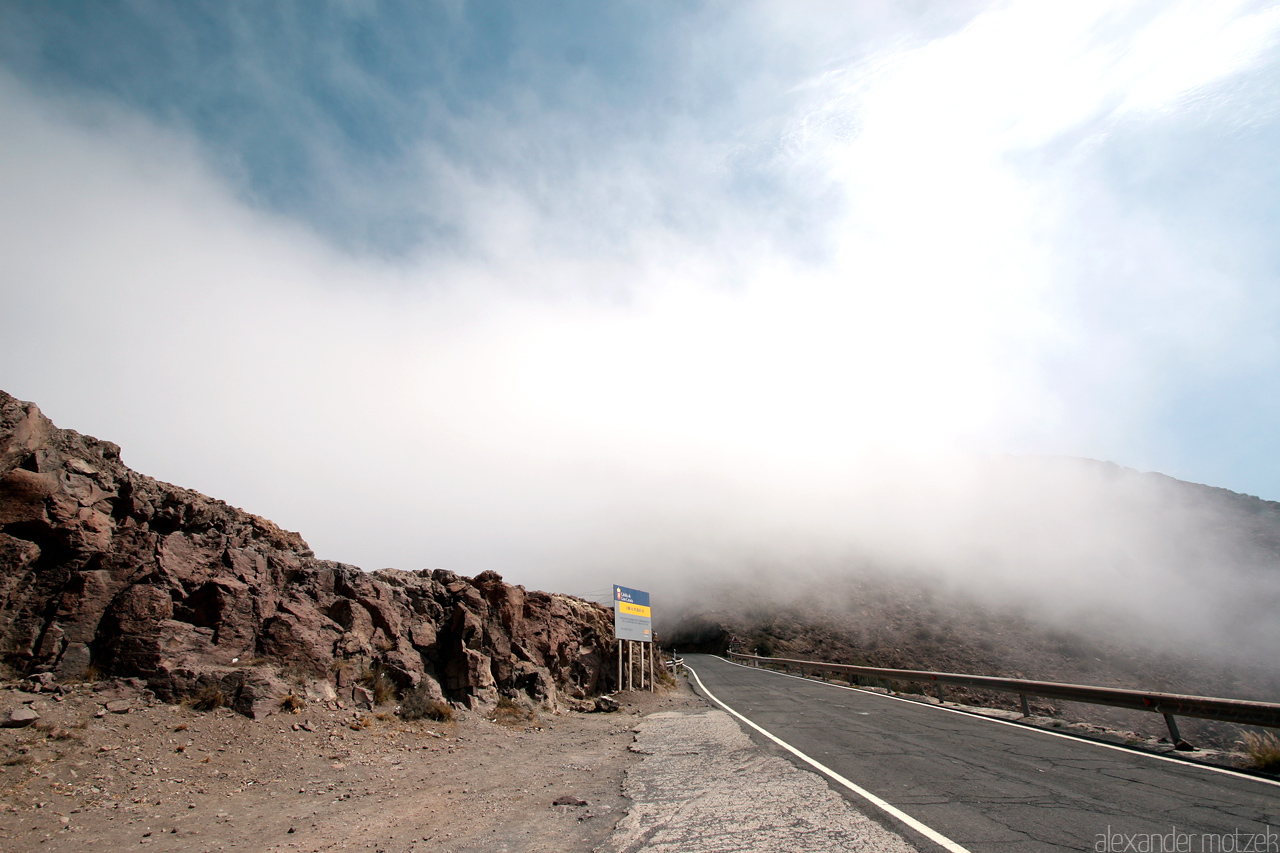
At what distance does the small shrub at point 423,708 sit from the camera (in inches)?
487

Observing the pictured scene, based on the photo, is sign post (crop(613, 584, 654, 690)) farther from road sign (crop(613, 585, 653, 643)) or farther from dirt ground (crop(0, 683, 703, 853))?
dirt ground (crop(0, 683, 703, 853))

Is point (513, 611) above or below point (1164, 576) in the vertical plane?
below

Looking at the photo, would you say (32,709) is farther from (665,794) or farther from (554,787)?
(665,794)

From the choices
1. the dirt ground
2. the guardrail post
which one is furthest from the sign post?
the guardrail post

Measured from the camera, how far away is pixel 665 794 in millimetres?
7434

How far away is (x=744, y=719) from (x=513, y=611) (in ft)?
26.8

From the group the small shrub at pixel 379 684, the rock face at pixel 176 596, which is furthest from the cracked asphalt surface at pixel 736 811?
the rock face at pixel 176 596

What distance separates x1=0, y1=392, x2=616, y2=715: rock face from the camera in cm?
872

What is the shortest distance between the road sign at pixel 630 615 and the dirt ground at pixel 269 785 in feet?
37.1

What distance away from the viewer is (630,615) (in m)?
23.4

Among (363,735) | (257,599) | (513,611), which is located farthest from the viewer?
(513,611)

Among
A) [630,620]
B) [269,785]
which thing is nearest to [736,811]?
[269,785]

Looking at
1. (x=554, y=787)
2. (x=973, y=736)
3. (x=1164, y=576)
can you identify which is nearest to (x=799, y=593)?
(x=1164, y=576)

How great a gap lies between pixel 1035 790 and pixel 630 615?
58.2 ft
